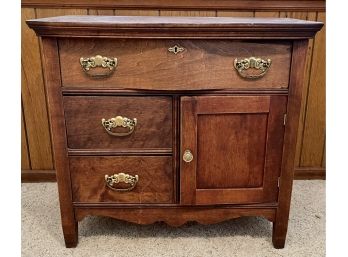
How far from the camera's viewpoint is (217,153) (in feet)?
3.93

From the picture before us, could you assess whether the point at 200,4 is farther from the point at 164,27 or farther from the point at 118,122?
the point at 118,122

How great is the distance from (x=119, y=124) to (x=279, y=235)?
745 mm

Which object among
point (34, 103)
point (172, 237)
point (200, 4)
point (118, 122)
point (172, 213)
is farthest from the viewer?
point (34, 103)

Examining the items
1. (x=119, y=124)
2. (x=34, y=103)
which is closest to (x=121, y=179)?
(x=119, y=124)

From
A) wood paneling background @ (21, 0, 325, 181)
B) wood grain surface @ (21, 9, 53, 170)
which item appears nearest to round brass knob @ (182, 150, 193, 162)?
wood paneling background @ (21, 0, 325, 181)

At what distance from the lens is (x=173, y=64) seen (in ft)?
3.62

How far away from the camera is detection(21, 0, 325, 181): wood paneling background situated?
158 cm

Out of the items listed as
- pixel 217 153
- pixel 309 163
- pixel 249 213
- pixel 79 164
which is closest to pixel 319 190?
pixel 309 163

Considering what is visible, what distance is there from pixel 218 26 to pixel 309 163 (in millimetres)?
1126

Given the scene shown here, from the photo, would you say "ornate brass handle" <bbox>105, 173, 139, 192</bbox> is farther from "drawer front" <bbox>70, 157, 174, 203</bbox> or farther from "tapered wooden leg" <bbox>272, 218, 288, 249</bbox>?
"tapered wooden leg" <bbox>272, 218, 288, 249</bbox>

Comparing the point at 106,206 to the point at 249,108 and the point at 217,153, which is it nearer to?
the point at 217,153

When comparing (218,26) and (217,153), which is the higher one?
(218,26)

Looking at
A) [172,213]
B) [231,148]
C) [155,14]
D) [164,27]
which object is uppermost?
[155,14]

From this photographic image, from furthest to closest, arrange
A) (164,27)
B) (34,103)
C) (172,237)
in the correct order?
(34,103)
(172,237)
(164,27)
